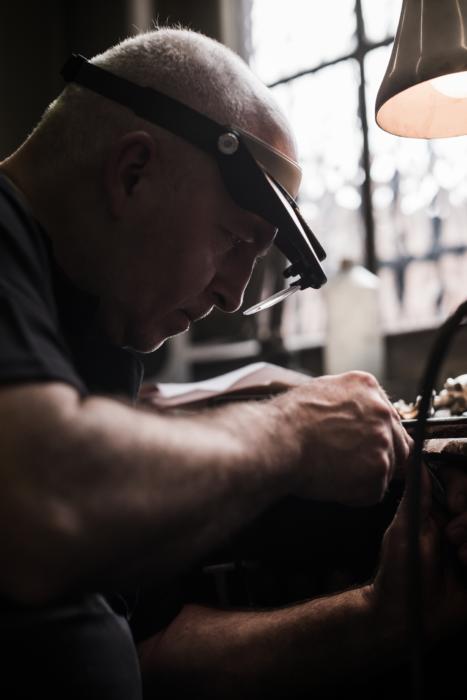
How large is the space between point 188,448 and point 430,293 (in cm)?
280

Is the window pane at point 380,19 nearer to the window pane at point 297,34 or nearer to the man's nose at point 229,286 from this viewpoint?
the window pane at point 297,34

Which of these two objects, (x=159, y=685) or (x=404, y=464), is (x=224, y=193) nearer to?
(x=404, y=464)

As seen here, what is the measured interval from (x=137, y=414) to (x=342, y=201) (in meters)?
3.11

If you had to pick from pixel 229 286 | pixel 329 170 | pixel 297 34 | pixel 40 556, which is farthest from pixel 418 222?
pixel 40 556

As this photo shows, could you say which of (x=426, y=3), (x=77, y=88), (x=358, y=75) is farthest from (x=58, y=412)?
(x=358, y=75)

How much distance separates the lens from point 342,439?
2.36 feet

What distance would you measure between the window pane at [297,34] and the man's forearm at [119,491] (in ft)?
11.1

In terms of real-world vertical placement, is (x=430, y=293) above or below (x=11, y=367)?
below

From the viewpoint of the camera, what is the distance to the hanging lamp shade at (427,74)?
3.31 feet

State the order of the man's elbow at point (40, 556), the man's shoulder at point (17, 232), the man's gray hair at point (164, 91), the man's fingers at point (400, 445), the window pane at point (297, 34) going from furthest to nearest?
the window pane at point (297, 34) → the man's gray hair at point (164, 91) → the man's fingers at point (400, 445) → the man's shoulder at point (17, 232) → the man's elbow at point (40, 556)

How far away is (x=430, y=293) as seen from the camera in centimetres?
322

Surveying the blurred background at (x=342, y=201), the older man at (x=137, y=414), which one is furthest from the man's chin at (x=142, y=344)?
the blurred background at (x=342, y=201)

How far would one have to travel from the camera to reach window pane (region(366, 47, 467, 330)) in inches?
122

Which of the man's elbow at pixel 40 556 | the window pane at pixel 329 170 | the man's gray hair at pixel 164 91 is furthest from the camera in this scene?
the window pane at pixel 329 170
